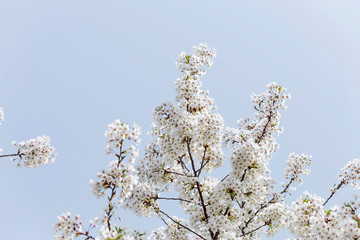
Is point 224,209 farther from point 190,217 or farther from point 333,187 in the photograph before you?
point 333,187

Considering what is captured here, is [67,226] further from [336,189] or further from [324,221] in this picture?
[336,189]

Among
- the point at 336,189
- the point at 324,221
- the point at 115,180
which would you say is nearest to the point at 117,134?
the point at 115,180

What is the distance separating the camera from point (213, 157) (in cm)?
1141

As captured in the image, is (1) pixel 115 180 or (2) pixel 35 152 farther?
(2) pixel 35 152

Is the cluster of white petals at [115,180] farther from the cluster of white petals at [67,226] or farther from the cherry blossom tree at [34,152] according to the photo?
the cherry blossom tree at [34,152]

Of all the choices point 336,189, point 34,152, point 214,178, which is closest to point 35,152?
point 34,152

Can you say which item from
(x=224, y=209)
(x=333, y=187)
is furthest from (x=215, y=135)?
(x=333, y=187)

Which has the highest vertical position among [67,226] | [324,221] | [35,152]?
[35,152]

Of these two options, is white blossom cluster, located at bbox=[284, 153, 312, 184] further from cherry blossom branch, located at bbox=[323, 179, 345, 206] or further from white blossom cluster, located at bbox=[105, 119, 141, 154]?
white blossom cluster, located at bbox=[105, 119, 141, 154]

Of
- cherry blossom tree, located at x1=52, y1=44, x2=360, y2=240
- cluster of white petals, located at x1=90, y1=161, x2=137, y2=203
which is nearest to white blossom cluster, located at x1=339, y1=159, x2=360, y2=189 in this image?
cherry blossom tree, located at x1=52, y1=44, x2=360, y2=240

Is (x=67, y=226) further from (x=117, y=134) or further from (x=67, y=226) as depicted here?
(x=117, y=134)

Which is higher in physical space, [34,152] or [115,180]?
[34,152]

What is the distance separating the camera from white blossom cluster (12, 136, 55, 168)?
13.3 metres

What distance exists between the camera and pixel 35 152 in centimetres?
1345
